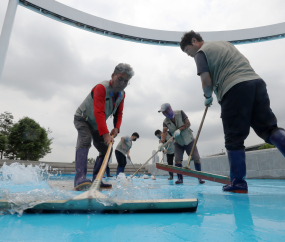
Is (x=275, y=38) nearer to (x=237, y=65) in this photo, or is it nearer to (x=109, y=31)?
(x=109, y=31)

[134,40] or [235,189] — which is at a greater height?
[134,40]

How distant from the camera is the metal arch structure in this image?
1201cm

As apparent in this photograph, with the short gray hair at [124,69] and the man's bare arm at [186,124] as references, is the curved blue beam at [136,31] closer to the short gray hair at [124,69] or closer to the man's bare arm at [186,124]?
the man's bare arm at [186,124]

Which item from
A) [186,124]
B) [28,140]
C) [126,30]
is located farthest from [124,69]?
[28,140]

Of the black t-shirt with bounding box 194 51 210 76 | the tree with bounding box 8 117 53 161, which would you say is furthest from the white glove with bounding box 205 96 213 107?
the tree with bounding box 8 117 53 161

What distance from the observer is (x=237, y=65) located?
2057mm

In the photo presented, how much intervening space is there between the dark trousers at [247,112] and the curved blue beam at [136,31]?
13397 millimetres

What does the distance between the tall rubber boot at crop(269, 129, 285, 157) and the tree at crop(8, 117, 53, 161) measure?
70.4 feet

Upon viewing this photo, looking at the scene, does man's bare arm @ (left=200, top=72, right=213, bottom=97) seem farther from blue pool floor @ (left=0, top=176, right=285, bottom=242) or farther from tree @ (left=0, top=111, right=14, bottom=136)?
tree @ (left=0, top=111, right=14, bottom=136)

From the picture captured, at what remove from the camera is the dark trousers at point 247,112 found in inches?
75.0

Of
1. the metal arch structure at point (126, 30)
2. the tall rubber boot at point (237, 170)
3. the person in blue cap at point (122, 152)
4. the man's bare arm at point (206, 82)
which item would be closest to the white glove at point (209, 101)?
the man's bare arm at point (206, 82)

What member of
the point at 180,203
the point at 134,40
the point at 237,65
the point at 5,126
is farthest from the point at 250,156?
the point at 5,126

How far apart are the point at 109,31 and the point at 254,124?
1405 centimetres

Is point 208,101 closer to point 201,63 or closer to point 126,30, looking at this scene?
point 201,63
